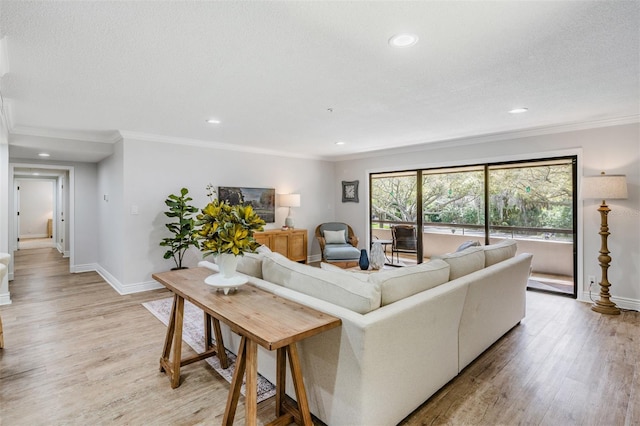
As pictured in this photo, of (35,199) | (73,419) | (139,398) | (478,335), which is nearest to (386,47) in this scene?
(478,335)

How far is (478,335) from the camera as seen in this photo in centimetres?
254

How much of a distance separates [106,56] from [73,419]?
230 cm

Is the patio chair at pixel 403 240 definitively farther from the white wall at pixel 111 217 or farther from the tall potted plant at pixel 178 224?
the white wall at pixel 111 217

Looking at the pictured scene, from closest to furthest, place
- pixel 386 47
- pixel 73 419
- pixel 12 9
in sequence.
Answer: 1. pixel 12 9
2. pixel 73 419
3. pixel 386 47

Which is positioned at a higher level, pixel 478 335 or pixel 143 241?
pixel 143 241

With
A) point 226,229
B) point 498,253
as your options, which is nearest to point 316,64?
point 226,229

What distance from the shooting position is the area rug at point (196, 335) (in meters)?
2.19

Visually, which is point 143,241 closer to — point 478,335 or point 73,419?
point 73,419

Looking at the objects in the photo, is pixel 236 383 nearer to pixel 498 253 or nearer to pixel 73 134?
pixel 498 253

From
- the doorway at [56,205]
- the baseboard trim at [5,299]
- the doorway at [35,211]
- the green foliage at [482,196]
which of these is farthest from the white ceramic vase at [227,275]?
the doorway at [35,211]

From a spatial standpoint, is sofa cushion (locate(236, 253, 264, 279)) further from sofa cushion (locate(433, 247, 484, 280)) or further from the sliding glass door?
the sliding glass door

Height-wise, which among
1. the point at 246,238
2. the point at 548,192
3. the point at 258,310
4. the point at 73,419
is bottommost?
the point at 73,419

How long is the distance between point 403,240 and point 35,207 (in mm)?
11836

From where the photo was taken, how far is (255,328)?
1468 mm
